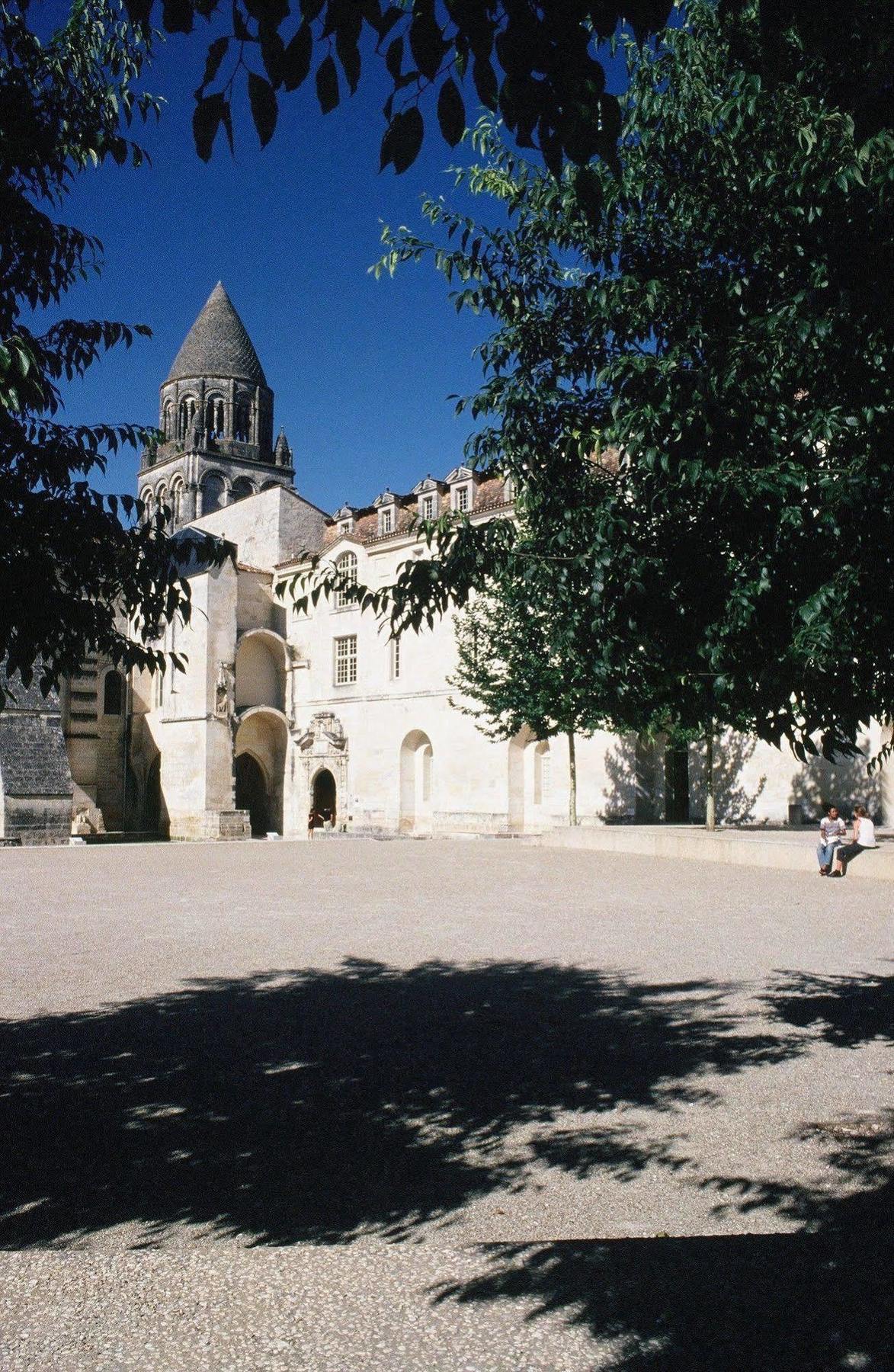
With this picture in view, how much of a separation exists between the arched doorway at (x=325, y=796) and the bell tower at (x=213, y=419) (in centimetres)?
2486

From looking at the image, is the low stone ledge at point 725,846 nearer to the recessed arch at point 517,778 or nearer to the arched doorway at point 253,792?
the recessed arch at point 517,778

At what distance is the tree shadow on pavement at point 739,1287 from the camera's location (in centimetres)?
289

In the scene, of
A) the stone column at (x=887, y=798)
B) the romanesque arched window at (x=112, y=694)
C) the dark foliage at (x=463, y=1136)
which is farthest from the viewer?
the romanesque arched window at (x=112, y=694)

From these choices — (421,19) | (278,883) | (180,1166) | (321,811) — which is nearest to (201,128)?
(421,19)

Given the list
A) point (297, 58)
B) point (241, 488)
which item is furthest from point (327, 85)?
point (241, 488)

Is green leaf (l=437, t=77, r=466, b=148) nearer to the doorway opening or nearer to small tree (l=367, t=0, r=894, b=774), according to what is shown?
small tree (l=367, t=0, r=894, b=774)

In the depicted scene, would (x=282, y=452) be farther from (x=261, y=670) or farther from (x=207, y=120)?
(x=207, y=120)

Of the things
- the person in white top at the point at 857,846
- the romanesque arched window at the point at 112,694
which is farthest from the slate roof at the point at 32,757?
the person in white top at the point at 857,846

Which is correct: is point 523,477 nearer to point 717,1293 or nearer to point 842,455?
point 842,455

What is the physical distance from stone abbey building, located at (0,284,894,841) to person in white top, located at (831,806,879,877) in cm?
1284

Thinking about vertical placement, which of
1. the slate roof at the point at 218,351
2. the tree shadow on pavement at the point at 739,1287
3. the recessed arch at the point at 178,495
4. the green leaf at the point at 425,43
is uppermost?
the slate roof at the point at 218,351

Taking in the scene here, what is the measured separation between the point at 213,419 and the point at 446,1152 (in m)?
63.1

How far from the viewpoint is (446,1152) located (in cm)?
484

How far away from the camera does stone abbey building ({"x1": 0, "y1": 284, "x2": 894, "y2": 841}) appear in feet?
113
